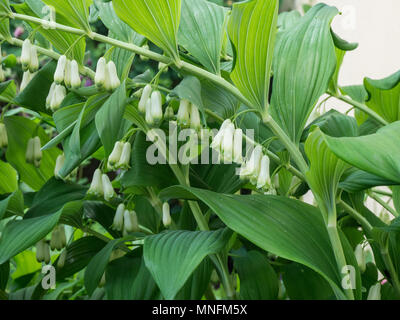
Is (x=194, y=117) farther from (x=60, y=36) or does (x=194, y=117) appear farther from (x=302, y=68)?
(x=60, y=36)

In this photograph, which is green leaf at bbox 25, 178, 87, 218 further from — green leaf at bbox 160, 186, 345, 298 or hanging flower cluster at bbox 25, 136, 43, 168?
green leaf at bbox 160, 186, 345, 298

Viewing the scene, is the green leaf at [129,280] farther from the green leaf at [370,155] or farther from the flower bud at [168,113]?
the green leaf at [370,155]

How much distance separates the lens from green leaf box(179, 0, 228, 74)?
77 centimetres

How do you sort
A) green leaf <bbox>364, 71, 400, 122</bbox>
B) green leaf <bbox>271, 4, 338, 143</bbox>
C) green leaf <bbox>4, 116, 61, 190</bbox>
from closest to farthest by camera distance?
green leaf <bbox>271, 4, 338, 143</bbox>
green leaf <bbox>364, 71, 400, 122</bbox>
green leaf <bbox>4, 116, 61, 190</bbox>

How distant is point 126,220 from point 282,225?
1.08 feet

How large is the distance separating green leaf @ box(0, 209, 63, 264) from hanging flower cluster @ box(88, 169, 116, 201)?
10 cm

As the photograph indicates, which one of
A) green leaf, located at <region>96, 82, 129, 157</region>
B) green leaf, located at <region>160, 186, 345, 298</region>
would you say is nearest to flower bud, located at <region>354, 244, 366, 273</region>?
green leaf, located at <region>160, 186, 345, 298</region>

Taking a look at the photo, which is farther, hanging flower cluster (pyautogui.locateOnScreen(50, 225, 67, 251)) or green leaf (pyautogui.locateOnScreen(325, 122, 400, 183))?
hanging flower cluster (pyautogui.locateOnScreen(50, 225, 67, 251))

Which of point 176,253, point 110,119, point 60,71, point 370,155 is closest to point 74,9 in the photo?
point 60,71

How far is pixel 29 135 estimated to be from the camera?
3.55 ft

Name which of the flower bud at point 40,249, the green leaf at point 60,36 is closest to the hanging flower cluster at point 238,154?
the green leaf at point 60,36
